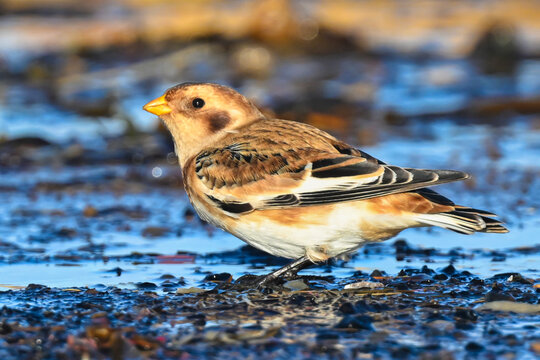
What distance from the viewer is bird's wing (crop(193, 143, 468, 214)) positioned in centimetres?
451

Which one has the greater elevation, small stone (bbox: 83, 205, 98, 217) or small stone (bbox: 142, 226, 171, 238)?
small stone (bbox: 83, 205, 98, 217)

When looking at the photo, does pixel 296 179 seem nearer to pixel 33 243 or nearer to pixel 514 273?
pixel 514 273

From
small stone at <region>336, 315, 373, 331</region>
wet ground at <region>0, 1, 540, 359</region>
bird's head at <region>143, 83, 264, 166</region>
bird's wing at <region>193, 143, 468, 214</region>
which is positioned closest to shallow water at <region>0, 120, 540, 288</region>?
wet ground at <region>0, 1, 540, 359</region>

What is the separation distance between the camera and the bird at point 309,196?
4.54m

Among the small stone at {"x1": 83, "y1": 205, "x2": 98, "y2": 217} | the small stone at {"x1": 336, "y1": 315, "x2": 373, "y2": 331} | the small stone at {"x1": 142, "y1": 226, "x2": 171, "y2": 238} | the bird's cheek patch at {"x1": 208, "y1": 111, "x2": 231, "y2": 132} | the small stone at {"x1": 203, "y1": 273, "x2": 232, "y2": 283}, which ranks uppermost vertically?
the bird's cheek patch at {"x1": 208, "y1": 111, "x2": 231, "y2": 132}

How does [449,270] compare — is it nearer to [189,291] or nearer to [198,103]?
[189,291]

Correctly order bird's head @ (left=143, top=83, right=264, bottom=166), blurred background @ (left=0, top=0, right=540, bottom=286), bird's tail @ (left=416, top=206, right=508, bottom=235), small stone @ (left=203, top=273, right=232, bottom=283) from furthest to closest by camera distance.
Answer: blurred background @ (left=0, top=0, right=540, bottom=286) < bird's head @ (left=143, top=83, right=264, bottom=166) < small stone @ (left=203, top=273, right=232, bottom=283) < bird's tail @ (left=416, top=206, right=508, bottom=235)

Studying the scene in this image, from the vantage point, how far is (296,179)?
4750mm

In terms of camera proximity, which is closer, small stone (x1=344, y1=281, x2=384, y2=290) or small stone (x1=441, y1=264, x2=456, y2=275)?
small stone (x1=344, y1=281, x2=384, y2=290)

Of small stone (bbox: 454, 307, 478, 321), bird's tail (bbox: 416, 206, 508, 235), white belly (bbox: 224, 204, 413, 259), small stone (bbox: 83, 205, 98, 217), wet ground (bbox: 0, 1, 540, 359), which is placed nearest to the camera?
wet ground (bbox: 0, 1, 540, 359)

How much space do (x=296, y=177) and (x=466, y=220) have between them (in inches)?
34.5

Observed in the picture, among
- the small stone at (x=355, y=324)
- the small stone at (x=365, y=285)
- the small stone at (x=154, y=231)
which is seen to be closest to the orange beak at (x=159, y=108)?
the small stone at (x=154, y=231)

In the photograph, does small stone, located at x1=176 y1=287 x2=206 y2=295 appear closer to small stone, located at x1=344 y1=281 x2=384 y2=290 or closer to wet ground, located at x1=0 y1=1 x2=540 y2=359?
wet ground, located at x1=0 y1=1 x2=540 y2=359

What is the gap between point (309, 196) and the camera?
469cm
